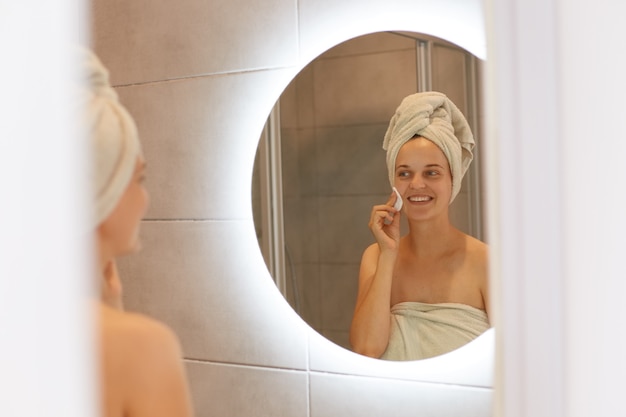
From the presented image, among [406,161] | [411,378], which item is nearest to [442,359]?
[411,378]

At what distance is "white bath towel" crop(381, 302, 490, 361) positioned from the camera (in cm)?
113

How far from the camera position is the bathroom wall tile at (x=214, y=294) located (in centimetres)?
129

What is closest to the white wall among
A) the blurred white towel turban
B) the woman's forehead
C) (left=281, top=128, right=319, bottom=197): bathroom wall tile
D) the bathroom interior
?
the bathroom interior

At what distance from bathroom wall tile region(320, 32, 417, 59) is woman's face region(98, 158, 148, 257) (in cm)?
69

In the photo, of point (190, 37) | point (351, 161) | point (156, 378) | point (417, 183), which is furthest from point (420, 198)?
point (156, 378)

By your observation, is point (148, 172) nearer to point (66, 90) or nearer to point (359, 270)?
point (359, 270)

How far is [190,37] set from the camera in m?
1.36

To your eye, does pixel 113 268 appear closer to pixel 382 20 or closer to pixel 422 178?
pixel 422 178

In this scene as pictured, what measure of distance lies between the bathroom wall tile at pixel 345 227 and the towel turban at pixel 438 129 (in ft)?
0.26

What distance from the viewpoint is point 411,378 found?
1179 mm

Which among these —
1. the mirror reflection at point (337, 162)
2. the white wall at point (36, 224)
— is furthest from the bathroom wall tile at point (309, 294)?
the white wall at point (36, 224)

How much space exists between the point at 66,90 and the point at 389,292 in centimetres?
81

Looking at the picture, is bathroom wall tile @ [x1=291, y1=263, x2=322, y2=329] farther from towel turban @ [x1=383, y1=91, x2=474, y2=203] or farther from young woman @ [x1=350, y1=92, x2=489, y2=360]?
towel turban @ [x1=383, y1=91, x2=474, y2=203]

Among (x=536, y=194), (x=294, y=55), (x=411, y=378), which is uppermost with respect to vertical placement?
(x=294, y=55)
